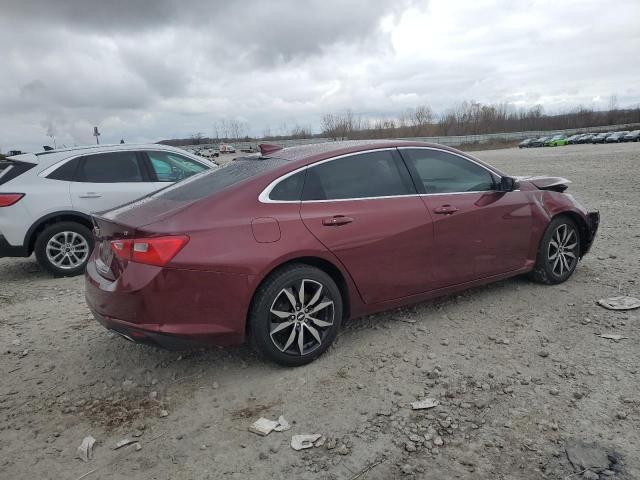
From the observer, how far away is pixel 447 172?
4.39 m

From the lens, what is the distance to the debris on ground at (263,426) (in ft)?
9.42

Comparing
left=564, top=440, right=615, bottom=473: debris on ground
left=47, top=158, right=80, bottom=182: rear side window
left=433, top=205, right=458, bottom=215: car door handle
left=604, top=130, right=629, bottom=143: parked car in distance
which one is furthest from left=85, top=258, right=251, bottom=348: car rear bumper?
left=604, top=130, right=629, bottom=143: parked car in distance

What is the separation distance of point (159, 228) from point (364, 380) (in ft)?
5.57

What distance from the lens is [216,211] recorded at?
3.31 meters

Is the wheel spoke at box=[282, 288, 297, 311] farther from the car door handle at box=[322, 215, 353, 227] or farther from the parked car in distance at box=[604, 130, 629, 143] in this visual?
the parked car in distance at box=[604, 130, 629, 143]

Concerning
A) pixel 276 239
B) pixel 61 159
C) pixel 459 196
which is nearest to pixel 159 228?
pixel 276 239

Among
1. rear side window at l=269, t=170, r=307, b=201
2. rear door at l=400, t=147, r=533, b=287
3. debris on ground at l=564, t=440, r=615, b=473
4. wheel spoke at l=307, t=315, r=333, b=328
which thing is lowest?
debris on ground at l=564, t=440, r=615, b=473

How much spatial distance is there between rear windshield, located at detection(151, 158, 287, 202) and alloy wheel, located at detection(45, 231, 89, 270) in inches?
123

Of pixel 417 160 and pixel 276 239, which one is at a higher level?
pixel 417 160

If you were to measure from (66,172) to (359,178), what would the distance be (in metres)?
4.58

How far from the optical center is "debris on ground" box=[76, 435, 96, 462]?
2742 millimetres

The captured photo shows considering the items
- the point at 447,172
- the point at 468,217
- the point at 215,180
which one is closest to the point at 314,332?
the point at 215,180

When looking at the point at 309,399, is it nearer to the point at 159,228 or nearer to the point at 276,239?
the point at 276,239

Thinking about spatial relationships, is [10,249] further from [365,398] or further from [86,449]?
[365,398]
